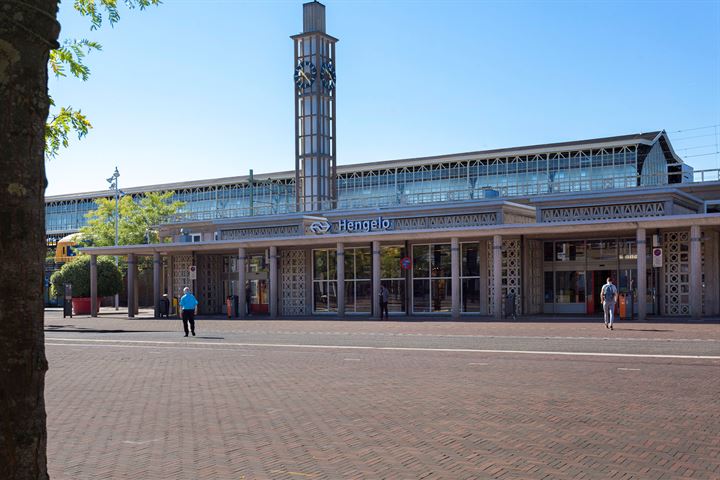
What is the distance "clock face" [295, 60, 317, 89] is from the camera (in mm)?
62188

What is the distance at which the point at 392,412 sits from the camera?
31.5 feet

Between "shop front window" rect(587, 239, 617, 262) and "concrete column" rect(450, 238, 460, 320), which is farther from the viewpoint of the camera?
"concrete column" rect(450, 238, 460, 320)

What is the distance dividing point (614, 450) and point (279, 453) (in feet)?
10.7

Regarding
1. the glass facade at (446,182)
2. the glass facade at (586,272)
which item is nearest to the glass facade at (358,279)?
the glass facade at (586,272)

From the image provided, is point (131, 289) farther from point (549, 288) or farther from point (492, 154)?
point (492, 154)

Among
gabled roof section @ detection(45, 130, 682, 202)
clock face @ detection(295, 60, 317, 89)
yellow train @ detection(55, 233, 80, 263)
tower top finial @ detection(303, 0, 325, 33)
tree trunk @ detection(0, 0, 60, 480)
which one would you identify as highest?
tower top finial @ detection(303, 0, 325, 33)

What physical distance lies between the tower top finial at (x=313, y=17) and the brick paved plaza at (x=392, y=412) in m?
Answer: 48.8

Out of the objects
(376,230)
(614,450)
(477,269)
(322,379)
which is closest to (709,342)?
(322,379)

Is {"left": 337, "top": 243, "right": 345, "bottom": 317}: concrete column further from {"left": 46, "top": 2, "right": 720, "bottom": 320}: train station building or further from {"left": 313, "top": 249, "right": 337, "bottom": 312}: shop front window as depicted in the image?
{"left": 313, "top": 249, "right": 337, "bottom": 312}: shop front window

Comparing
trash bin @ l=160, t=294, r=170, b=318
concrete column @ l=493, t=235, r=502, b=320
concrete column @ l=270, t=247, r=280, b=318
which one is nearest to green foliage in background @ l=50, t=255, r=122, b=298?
trash bin @ l=160, t=294, r=170, b=318

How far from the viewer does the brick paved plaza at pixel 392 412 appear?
6887 millimetres

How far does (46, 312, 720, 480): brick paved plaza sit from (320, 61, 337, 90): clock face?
46544mm

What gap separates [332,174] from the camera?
64312 mm

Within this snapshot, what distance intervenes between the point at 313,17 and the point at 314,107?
25.6ft
